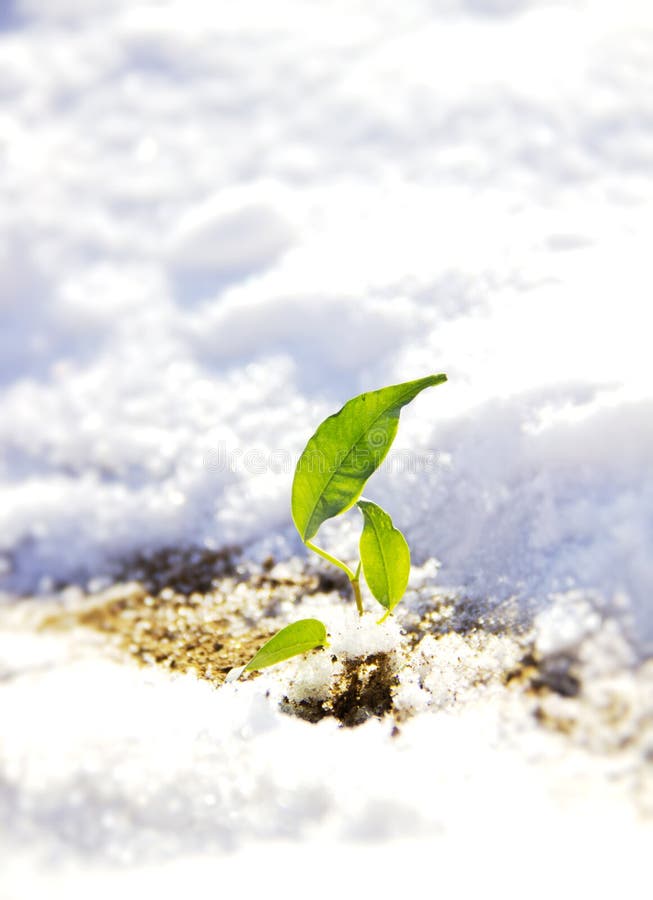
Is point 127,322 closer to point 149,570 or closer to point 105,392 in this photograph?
point 105,392

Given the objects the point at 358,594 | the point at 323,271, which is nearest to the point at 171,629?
the point at 358,594

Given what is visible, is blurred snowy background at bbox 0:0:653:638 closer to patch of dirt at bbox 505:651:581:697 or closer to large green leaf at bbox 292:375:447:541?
patch of dirt at bbox 505:651:581:697

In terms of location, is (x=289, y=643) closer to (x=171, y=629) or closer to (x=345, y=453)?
(x=345, y=453)

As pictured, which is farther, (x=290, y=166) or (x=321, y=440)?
(x=290, y=166)

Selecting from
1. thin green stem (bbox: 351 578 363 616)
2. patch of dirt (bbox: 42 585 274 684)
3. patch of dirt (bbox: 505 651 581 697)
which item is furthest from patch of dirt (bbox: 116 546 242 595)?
patch of dirt (bbox: 505 651 581 697)

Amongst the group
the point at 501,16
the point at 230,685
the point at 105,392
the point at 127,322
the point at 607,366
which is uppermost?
the point at 501,16

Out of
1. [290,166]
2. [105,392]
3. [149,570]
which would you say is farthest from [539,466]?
[290,166]
